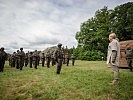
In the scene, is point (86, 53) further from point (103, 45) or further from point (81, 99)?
point (81, 99)

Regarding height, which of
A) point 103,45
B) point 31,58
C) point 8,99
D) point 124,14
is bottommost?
point 8,99

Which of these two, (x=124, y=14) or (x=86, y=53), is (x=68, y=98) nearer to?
(x=124, y=14)

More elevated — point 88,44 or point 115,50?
point 88,44

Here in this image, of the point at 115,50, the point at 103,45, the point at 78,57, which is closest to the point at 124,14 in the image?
the point at 103,45

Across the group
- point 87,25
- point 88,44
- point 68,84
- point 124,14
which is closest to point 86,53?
point 88,44

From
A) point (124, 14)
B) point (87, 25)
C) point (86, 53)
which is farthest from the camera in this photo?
point (87, 25)

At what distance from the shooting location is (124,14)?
149 feet

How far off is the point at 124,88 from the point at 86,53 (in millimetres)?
54000

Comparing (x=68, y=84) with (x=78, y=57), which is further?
(x=78, y=57)

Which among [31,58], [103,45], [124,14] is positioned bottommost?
[31,58]

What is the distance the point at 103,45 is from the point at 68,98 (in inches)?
2229

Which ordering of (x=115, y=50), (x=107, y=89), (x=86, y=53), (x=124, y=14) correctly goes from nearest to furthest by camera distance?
(x=107, y=89), (x=115, y=50), (x=124, y=14), (x=86, y=53)

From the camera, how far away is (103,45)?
66125 mm

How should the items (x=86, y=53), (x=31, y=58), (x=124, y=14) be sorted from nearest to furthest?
(x=31, y=58), (x=124, y=14), (x=86, y=53)
